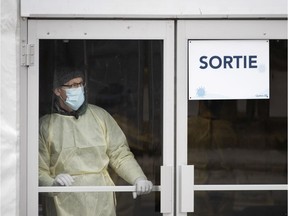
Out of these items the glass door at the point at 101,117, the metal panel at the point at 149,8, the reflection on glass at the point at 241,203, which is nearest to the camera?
the metal panel at the point at 149,8

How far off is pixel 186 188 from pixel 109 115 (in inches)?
27.7

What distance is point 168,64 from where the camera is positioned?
3.67 meters

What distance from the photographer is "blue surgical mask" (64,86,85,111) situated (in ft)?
12.2

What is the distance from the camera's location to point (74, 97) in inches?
147

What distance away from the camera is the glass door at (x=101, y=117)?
3656 millimetres

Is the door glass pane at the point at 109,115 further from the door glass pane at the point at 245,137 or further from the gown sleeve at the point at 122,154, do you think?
the door glass pane at the point at 245,137

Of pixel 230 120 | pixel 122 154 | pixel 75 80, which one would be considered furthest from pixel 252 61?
pixel 75 80

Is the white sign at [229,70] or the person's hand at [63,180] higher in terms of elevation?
the white sign at [229,70]

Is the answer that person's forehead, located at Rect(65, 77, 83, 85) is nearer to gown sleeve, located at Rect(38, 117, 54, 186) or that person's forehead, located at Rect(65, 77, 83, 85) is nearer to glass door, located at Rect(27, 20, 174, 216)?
glass door, located at Rect(27, 20, 174, 216)

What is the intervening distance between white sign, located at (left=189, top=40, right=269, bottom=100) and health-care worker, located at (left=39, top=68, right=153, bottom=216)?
62 cm

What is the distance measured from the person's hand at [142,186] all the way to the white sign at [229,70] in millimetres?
642

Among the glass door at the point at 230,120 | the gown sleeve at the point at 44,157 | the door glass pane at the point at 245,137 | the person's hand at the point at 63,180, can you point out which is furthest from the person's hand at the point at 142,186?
the gown sleeve at the point at 44,157

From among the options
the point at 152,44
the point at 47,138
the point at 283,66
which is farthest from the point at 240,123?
the point at 47,138

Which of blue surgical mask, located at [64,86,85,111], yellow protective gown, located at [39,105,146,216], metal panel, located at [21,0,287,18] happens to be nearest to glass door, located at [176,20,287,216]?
metal panel, located at [21,0,287,18]
